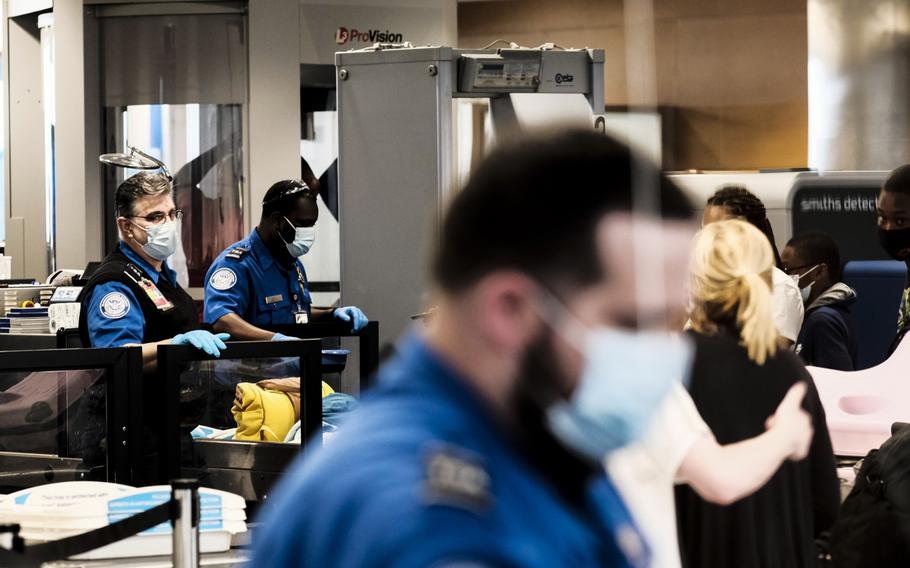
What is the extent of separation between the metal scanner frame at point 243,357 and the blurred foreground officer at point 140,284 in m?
0.41

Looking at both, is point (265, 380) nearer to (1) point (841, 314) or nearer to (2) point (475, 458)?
(1) point (841, 314)

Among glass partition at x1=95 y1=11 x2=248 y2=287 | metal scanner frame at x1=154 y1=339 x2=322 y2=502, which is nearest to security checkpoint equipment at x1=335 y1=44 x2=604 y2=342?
metal scanner frame at x1=154 y1=339 x2=322 y2=502

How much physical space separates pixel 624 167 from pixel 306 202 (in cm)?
366

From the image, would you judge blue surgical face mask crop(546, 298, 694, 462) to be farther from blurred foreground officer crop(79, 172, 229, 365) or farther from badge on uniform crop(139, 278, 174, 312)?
badge on uniform crop(139, 278, 174, 312)

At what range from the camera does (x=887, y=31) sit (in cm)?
104

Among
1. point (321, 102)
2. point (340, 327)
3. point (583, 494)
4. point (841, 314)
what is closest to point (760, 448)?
point (841, 314)

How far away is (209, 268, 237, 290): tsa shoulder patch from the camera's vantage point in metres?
4.11

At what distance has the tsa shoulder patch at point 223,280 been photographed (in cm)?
411

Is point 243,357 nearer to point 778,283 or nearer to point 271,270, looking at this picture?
point 778,283

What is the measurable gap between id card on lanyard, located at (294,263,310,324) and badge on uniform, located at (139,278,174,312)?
3.07 feet

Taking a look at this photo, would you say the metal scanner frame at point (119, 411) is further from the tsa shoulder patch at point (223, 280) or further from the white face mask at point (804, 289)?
the tsa shoulder patch at point (223, 280)

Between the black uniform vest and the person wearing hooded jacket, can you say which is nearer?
the person wearing hooded jacket

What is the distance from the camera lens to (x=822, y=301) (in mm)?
1271

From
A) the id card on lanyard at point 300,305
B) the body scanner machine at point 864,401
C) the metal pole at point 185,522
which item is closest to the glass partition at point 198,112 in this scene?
the id card on lanyard at point 300,305
